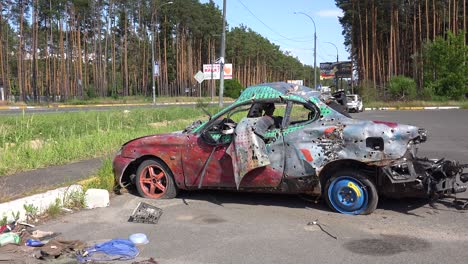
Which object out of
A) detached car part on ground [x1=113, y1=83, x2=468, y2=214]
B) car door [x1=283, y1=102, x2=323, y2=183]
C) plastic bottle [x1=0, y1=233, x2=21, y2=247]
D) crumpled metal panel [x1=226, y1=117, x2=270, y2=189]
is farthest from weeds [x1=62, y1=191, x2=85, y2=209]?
car door [x1=283, y1=102, x2=323, y2=183]

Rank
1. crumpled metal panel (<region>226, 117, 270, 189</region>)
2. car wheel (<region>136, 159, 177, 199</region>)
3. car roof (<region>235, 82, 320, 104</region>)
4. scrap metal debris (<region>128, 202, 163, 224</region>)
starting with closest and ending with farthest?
1. scrap metal debris (<region>128, 202, 163, 224</region>)
2. crumpled metal panel (<region>226, 117, 270, 189</region>)
3. car roof (<region>235, 82, 320, 104</region>)
4. car wheel (<region>136, 159, 177, 199</region>)

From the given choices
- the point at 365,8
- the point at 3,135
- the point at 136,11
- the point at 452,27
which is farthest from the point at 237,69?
the point at 3,135

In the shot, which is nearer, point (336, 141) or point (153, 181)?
point (336, 141)

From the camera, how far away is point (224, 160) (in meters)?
6.58

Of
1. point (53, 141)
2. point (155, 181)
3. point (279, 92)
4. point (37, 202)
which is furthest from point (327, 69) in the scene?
point (37, 202)

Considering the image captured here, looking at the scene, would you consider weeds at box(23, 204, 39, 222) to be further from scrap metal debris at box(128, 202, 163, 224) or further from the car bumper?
the car bumper

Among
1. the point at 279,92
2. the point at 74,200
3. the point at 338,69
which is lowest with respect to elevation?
the point at 74,200

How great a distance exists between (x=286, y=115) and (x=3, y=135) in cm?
834

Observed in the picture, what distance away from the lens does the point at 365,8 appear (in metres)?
56.7

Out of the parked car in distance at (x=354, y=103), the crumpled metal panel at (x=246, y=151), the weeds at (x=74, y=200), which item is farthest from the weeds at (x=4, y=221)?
the parked car in distance at (x=354, y=103)

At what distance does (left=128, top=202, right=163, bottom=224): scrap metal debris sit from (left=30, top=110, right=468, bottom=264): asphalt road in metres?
0.09

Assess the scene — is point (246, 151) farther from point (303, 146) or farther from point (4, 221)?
point (4, 221)

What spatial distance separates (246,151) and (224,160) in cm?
46

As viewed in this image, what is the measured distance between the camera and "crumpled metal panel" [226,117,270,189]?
20.5 feet
